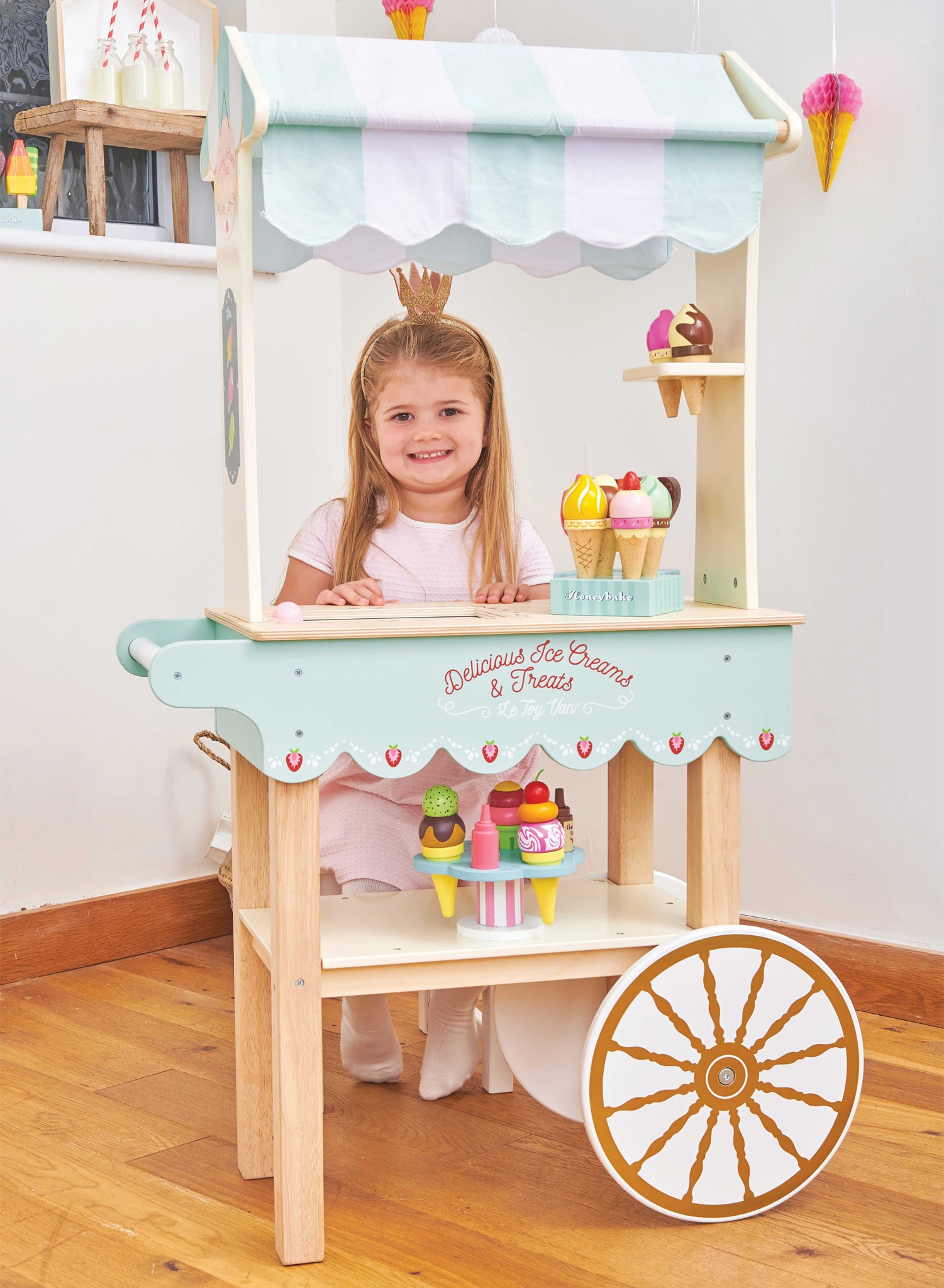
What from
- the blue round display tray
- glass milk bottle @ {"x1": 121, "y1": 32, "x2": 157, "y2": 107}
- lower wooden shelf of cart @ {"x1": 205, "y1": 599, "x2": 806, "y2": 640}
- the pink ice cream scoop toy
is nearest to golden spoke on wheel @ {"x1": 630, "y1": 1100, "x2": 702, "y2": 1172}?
the blue round display tray

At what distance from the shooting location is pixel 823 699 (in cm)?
200

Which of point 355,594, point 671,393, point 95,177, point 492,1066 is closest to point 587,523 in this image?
point 671,393

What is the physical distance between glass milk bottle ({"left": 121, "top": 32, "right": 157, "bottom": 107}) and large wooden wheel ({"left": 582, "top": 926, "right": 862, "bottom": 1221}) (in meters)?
1.72

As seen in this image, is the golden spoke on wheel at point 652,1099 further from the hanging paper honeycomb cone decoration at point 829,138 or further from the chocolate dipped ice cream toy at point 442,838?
the hanging paper honeycomb cone decoration at point 829,138

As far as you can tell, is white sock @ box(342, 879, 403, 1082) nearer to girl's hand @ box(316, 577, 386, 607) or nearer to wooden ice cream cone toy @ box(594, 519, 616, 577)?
girl's hand @ box(316, 577, 386, 607)

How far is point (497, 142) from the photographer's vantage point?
4.22 ft

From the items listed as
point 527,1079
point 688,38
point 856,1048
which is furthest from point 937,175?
point 527,1079

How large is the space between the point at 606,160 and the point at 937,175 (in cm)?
73

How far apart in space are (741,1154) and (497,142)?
1036mm

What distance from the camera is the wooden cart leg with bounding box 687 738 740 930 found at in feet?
4.51

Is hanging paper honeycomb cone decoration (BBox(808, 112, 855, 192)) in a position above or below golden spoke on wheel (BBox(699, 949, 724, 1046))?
above

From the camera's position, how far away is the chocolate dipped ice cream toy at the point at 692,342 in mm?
1409

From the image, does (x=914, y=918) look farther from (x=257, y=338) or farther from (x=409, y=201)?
(x=257, y=338)

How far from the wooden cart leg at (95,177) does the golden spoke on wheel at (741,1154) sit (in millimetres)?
1686
